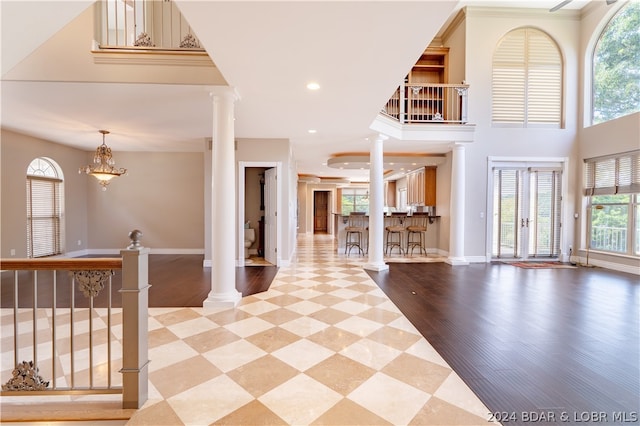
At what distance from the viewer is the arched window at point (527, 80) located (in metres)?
6.94

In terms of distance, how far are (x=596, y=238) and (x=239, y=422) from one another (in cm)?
814

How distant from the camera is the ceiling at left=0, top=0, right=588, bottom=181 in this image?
2.13 meters

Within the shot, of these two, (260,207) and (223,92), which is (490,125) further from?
(223,92)

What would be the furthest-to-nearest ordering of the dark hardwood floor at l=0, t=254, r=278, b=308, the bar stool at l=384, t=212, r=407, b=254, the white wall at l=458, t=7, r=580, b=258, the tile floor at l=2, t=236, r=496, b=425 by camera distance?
1. the bar stool at l=384, t=212, r=407, b=254
2. the white wall at l=458, t=7, r=580, b=258
3. the dark hardwood floor at l=0, t=254, r=278, b=308
4. the tile floor at l=2, t=236, r=496, b=425

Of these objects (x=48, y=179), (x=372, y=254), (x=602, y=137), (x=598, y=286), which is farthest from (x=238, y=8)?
(x=602, y=137)

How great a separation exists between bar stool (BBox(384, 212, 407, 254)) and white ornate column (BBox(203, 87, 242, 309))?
5018 mm

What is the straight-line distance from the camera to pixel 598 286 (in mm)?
4719

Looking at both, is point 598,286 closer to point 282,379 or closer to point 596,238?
point 596,238

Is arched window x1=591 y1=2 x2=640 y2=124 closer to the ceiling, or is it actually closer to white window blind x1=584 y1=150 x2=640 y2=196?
white window blind x1=584 y1=150 x2=640 y2=196

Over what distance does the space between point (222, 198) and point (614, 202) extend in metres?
7.66

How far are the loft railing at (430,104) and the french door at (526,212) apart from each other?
165 centimetres

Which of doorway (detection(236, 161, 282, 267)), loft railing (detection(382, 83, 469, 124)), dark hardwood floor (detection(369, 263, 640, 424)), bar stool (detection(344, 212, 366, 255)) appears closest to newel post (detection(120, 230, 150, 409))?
dark hardwood floor (detection(369, 263, 640, 424))

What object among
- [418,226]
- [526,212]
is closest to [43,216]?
[418,226]

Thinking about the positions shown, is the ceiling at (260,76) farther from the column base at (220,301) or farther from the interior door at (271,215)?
the column base at (220,301)
